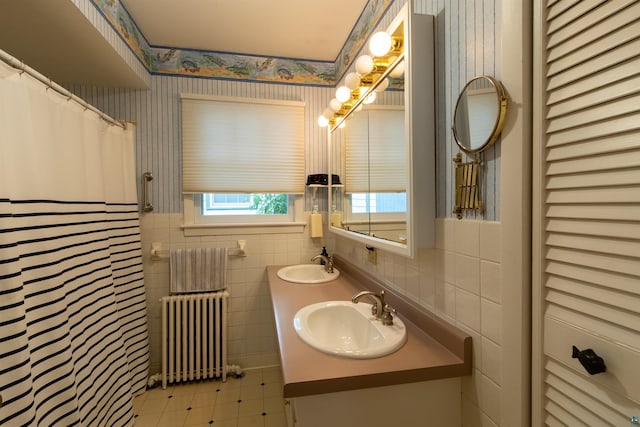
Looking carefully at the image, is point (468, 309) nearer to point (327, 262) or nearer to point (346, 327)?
point (346, 327)

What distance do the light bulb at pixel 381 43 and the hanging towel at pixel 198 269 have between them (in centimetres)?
171

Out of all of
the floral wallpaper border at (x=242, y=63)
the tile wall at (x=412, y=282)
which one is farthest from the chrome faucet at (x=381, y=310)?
the floral wallpaper border at (x=242, y=63)

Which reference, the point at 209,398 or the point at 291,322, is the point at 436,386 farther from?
the point at 209,398

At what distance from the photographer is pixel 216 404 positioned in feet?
6.63

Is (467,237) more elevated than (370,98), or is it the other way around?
(370,98)

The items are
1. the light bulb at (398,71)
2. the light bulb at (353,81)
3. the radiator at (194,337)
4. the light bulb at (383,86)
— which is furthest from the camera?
the radiator at (194,337)

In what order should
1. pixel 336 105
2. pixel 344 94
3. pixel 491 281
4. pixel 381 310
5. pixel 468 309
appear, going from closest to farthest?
pixel 491 281
pixel 468 309
pixel 381 310
pixel 344 94
pixel 336 105

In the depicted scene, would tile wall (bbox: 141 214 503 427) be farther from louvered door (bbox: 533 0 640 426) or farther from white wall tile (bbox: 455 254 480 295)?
louvered door (bbox: 533 0 640 426)

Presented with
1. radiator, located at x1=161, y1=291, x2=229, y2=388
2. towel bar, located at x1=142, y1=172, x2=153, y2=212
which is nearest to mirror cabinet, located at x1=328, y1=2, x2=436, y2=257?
radiator, located at x1=161, y1=291, x2=229, y2=388

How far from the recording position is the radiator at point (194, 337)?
2.21 metres

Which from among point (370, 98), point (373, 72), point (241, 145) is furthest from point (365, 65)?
point (241, 145)

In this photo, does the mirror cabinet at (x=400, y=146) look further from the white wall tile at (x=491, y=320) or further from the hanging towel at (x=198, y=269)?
the hanging towel at (x=198, y=269)

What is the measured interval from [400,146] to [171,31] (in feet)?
5.91

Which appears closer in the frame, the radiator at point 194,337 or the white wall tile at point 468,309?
the white wall tile at point 468,309
